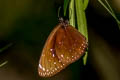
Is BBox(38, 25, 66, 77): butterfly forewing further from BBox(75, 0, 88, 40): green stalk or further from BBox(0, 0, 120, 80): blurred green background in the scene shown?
BBox(0, 0, 120, 80): blurred green background

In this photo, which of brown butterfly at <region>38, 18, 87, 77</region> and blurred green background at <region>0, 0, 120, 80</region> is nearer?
brown butterfly at <region>38, 18, 87, 77</region>

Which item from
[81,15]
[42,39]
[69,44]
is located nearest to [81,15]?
[81,15]

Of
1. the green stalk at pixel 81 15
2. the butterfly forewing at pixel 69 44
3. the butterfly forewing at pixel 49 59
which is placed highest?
the green stalk at pixel 81 15

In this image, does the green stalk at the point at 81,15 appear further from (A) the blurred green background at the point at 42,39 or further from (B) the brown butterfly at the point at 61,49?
(A) the blurred green background at the point at 42,39

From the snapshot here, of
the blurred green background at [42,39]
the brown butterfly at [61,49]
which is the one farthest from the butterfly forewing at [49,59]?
the blurred green background at [42,39]

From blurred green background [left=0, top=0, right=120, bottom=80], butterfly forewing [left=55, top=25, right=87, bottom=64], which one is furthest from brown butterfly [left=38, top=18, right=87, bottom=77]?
blurred green background [left=0, top=0, right=120, bottom=80]

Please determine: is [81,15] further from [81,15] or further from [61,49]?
[61,49]
